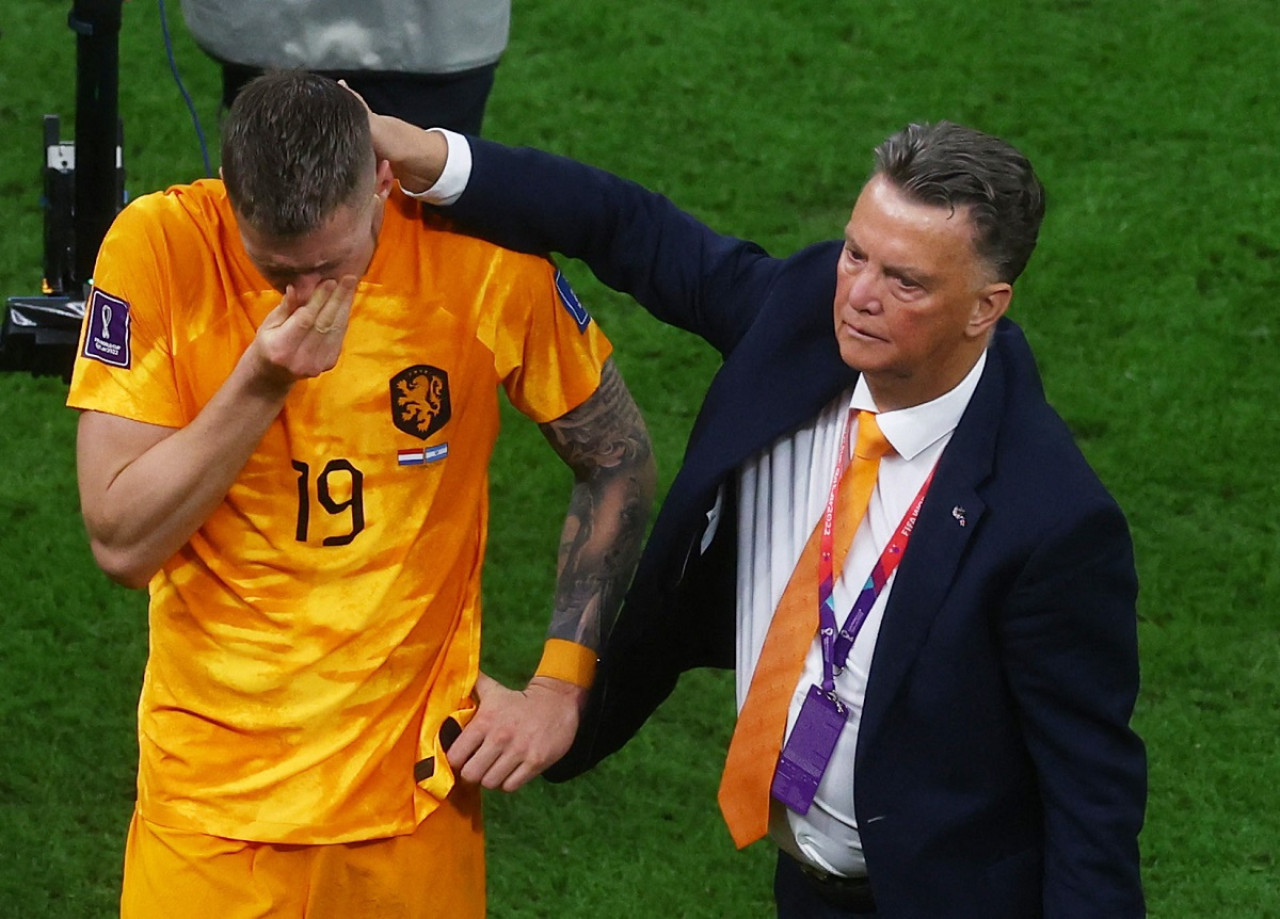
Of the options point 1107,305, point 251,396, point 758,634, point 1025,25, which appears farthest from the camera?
point 1025,25

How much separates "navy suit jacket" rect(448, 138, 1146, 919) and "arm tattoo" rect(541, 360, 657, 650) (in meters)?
0.10

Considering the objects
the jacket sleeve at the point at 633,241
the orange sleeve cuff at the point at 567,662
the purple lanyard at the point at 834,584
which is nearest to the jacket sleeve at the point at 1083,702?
the purple lanyard at the point at 834,584

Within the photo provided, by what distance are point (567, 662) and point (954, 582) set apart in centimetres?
69

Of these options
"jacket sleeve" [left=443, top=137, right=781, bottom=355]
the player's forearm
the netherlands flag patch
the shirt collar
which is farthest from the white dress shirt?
the player's forearm

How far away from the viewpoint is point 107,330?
2508 mm

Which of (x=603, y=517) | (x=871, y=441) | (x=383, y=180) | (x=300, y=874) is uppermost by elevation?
(x=383, y=180)

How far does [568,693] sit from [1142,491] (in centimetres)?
300

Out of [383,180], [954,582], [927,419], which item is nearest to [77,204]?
[383,180]

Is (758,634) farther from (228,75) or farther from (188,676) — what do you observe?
(228,75)

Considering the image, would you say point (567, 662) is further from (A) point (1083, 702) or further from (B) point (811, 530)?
(A) point (1083, 702)

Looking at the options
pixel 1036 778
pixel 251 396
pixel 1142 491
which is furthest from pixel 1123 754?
pixel 1142 491

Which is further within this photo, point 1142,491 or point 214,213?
point 1142,491

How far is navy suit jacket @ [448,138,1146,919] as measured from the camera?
246 cm

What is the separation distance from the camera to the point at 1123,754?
8.29ft
